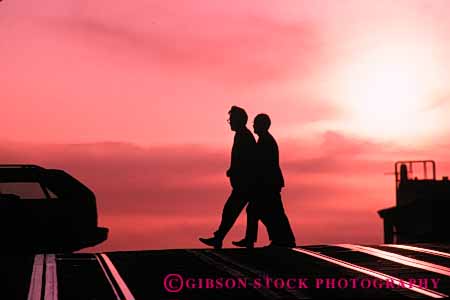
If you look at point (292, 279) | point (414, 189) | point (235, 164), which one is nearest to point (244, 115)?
point (235, 164)

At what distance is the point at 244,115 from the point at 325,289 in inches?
272

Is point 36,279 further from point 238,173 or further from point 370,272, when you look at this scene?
point 238,173

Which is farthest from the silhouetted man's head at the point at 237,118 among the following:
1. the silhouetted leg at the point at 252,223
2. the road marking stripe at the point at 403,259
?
the road marking stripe at the point at 403,259

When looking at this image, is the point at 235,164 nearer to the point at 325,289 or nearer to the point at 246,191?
the point at 246,191

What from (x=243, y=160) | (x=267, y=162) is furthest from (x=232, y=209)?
(x=267, y=162)

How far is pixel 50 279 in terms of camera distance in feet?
42.7

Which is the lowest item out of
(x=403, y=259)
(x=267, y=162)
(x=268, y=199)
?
(x=403, y=259)

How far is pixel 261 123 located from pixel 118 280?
6.02m

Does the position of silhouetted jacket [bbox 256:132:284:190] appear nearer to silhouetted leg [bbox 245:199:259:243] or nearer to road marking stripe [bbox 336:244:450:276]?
silhouetted leg [bbox 245:199:259:243]

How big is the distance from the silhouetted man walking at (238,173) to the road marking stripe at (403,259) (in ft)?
5.98

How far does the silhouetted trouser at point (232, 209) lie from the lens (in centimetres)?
1853

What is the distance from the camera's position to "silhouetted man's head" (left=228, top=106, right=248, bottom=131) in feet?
60.0

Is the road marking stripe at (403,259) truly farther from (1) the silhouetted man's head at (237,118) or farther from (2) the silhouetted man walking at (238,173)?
(1) the silhouetted man's head at (237,118)

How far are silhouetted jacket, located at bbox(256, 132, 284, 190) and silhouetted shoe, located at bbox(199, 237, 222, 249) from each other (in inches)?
46.2
